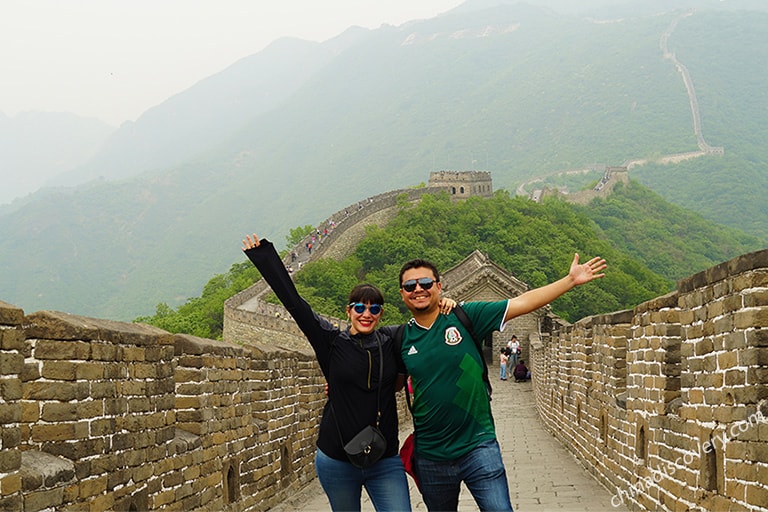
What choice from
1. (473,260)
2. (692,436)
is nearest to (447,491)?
(692,436)

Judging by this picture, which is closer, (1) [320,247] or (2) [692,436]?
(2) [692,436]

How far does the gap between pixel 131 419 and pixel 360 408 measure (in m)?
2.01

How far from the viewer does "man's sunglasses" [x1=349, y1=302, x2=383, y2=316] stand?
613 cm

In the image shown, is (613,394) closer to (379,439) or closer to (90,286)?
(379,439)

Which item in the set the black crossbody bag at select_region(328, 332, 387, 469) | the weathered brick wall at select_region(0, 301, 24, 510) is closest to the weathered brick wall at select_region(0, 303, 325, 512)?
the weathered brick wall at select_region(0, 301, 24, 510)

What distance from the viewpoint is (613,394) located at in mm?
11539

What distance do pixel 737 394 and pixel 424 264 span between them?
1790mm

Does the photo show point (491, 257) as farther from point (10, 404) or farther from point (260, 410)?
point (10, 404)

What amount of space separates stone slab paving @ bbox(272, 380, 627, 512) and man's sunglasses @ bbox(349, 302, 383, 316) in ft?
15.2

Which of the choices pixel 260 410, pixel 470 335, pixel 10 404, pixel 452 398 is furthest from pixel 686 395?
pixel 260 410

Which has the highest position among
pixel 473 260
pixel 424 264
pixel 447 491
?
pixel 473 260

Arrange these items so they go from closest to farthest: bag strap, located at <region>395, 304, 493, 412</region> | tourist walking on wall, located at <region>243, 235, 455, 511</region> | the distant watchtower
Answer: bag strap, located at <region>395, 304, 493, 412</region> → tourist walking on wall, located at <region>243, 235, 455, 511</region> → the distant watchtower

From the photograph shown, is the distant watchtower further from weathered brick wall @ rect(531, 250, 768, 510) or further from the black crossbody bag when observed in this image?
the black crossbody bag

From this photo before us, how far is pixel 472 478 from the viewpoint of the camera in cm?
579
